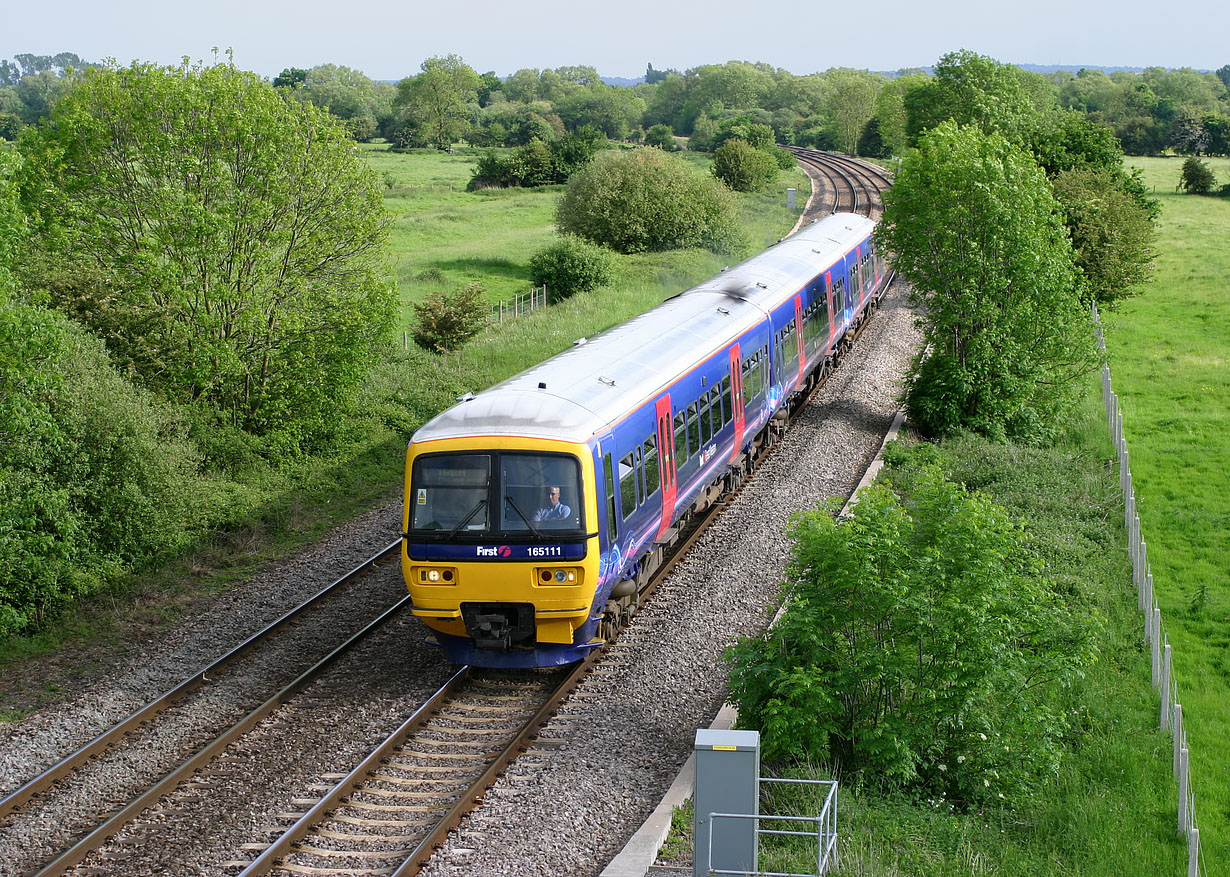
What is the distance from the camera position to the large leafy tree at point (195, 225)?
1909 centimetres

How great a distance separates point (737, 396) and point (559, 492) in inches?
285

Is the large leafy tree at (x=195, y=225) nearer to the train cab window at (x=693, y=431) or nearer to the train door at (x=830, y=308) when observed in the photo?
the train cab window at (x=693, y=431)

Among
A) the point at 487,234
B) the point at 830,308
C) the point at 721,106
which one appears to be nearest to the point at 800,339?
the point at 830,308

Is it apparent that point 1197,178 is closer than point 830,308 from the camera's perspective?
No

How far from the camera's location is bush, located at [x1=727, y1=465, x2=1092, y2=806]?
35.4ft

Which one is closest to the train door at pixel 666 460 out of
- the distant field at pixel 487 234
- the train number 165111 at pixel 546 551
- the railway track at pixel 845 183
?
the train number 165111 at pixel 546 551

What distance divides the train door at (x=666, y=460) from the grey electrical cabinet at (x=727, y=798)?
591 cm

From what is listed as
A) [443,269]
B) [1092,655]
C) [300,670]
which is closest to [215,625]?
[300,670]

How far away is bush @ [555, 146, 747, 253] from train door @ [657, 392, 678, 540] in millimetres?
33182

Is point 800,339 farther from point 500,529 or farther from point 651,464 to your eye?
point 500,529

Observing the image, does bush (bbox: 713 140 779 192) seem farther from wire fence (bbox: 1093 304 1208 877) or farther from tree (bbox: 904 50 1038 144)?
wire fence (bbox: 1093 304 1208 877)

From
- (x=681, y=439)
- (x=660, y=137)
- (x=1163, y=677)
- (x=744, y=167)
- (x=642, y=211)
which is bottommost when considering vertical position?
(x=1163, y=677)

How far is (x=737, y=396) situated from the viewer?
18922mm

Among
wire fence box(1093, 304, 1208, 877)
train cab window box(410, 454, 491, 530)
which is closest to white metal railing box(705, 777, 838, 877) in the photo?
wire fence box(1093, 304, 1208, 877)
